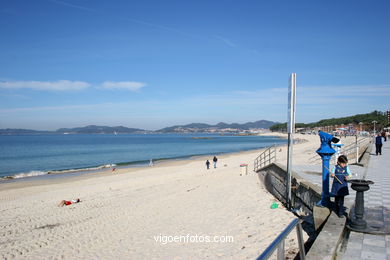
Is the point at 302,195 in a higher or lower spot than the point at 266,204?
higher

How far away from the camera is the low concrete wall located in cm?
741

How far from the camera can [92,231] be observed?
9102 mm

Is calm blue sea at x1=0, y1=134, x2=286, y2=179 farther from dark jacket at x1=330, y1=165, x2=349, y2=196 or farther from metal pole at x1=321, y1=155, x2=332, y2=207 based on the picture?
dark jacket at x1=330, y1=165, x2=349, y2=196

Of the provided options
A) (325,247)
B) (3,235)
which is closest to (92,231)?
(3,235)

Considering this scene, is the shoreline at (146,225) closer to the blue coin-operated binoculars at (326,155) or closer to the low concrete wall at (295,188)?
the low concrete wall at (295,188)

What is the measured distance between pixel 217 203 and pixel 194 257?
483 cm

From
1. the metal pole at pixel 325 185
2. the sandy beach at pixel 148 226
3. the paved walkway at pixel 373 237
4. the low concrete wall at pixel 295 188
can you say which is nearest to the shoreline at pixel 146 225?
the sandy beach at pixel 148 226

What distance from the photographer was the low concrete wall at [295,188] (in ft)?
24.3

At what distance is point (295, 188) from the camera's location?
8844 mm

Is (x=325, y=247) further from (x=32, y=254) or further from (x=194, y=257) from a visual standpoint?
(x=32, y=254)

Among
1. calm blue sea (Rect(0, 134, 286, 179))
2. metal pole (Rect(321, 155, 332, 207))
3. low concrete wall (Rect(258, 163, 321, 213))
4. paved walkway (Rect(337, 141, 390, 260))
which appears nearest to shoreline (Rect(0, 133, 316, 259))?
low concrete wall (Rect(258, 163, 321, 213))

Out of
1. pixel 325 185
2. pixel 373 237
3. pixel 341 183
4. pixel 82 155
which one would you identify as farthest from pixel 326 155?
pixel 82 155

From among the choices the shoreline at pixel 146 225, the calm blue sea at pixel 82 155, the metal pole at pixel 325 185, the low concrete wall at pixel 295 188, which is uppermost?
the metal pole at pixel 325 185

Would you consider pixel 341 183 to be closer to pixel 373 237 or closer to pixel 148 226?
pixel 373 237
